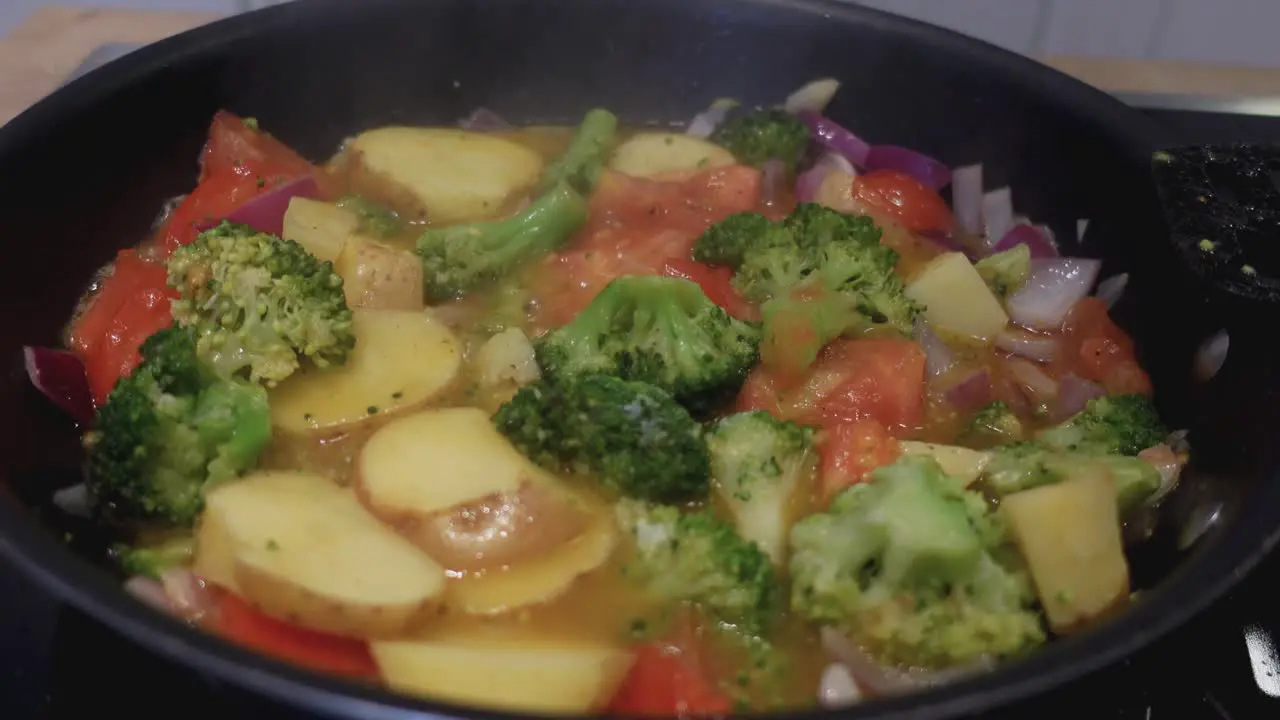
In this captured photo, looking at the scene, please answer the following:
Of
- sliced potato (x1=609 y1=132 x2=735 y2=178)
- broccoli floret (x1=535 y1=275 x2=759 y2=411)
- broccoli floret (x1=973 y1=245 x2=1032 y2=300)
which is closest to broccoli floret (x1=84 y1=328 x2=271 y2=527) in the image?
broccoli floret (x1=535 y1=275 x2=759 y2=411)

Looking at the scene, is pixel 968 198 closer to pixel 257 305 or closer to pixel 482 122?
pixel 482 122

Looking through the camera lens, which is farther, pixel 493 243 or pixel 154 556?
pixel 493 243

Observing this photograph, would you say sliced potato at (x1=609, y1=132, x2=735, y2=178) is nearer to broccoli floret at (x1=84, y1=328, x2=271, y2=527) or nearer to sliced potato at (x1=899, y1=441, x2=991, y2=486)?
sliced potato at (x1=899, y1=441, x2=991, y2=486)

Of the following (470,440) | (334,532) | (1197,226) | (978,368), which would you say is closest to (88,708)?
(334,532)

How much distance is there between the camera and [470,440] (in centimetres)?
156

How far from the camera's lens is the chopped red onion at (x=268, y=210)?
1.99m

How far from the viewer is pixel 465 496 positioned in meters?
1.46

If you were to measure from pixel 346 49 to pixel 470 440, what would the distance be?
116 centimetres

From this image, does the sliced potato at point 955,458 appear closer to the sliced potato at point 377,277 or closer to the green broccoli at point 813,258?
the green broccoli at point 813,258

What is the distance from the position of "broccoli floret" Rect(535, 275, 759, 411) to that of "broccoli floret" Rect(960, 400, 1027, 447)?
39 centimetres

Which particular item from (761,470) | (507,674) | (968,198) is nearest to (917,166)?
(968,198)

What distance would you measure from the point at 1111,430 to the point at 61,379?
1.65 metres

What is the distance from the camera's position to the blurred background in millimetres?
3139

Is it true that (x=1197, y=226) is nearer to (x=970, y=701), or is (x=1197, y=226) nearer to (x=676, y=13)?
(x=970, y=701)
